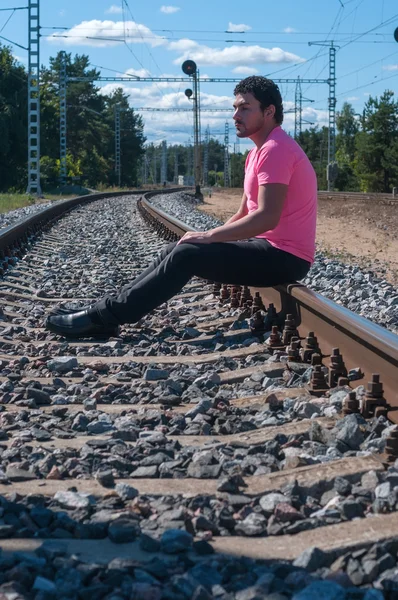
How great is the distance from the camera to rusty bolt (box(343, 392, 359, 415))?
347cm

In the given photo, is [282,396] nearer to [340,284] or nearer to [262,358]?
[262,358]

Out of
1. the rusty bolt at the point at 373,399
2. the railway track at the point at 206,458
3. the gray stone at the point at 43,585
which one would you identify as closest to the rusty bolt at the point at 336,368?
the railway track at the point at 206,458

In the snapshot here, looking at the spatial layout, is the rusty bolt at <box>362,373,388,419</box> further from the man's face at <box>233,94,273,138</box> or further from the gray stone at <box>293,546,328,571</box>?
the man's face at <box>233,94,273,138</box>

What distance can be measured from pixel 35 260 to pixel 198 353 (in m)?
5.41

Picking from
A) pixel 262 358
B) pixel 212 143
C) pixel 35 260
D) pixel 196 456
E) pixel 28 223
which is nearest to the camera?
pixel 196 456

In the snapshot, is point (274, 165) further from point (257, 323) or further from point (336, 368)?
point (336, 368)

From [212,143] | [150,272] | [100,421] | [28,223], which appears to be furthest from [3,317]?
[212,143]

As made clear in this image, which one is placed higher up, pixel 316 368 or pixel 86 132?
pixel 86 132

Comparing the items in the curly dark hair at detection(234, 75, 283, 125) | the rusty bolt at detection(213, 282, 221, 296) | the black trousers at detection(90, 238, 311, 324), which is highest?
the curly dark hair at detection(234, 75, 283, 125)

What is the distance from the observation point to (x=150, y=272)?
505 centimetres

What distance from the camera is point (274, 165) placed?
470 centimetres

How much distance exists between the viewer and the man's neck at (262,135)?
4977 millimetres

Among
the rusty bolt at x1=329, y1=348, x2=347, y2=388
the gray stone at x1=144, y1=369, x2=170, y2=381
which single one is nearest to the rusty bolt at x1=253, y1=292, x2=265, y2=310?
the gray stone at x1=144, y1=369, x2=170, y2=381

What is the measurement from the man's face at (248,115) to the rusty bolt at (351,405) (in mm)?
1928
